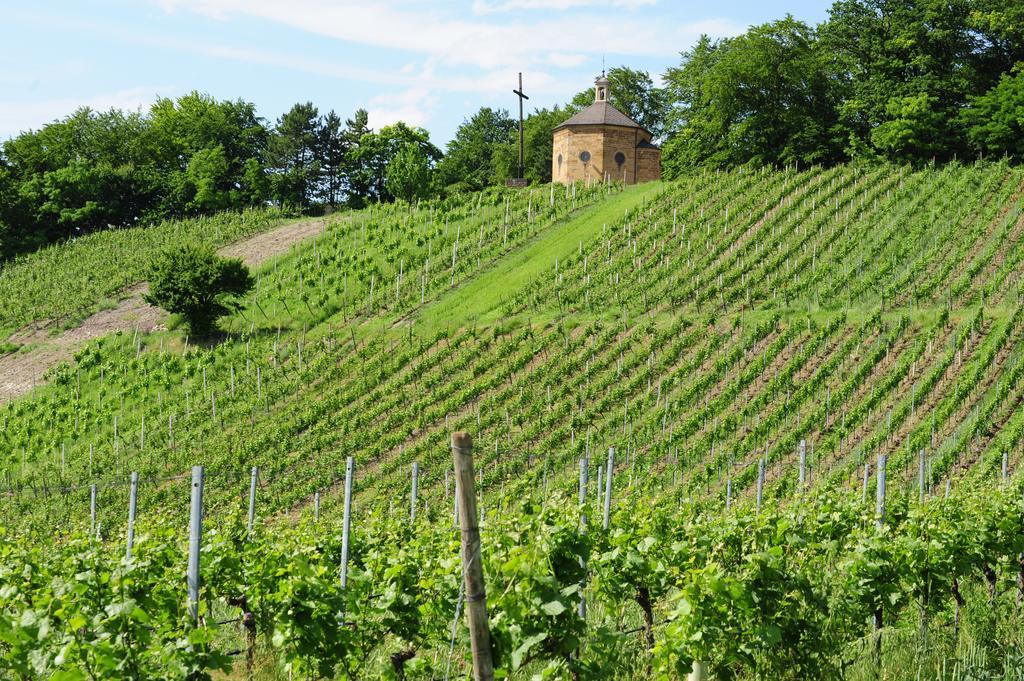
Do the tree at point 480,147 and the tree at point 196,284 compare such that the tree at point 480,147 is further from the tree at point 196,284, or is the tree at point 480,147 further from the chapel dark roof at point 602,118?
the tree at point 196,284

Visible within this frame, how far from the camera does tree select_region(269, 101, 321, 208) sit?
63.2 metres

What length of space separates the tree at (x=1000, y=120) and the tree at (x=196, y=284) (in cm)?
3205

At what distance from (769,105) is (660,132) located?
21891 millimetres

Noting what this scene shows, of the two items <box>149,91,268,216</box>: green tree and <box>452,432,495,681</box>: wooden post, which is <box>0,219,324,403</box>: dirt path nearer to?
<box>149,91,268,216</box>: green tree

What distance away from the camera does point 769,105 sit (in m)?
52.2

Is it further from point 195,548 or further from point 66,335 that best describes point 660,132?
point 195,548

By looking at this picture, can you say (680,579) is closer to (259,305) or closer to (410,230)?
(259,305)

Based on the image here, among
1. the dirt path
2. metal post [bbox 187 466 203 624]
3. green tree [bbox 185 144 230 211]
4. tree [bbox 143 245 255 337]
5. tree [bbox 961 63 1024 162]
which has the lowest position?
the dirt path

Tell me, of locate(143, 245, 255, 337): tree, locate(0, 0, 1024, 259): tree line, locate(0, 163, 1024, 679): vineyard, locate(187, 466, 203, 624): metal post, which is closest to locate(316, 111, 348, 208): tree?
locate(0, 0, 1024, 259): tree line

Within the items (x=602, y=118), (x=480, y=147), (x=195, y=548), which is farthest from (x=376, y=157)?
(x=195, y=548)

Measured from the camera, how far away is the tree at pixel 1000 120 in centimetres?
4297

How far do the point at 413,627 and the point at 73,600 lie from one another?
7.27 feet

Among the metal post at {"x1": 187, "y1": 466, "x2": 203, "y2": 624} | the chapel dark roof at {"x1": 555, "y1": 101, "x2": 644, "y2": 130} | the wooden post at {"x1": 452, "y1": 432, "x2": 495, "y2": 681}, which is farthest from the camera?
the chapel dark roof at {"x1": 555, "y1": 101, "x2": 644, "y2": 130}

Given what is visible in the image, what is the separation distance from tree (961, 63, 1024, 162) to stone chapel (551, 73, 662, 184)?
1713cm
